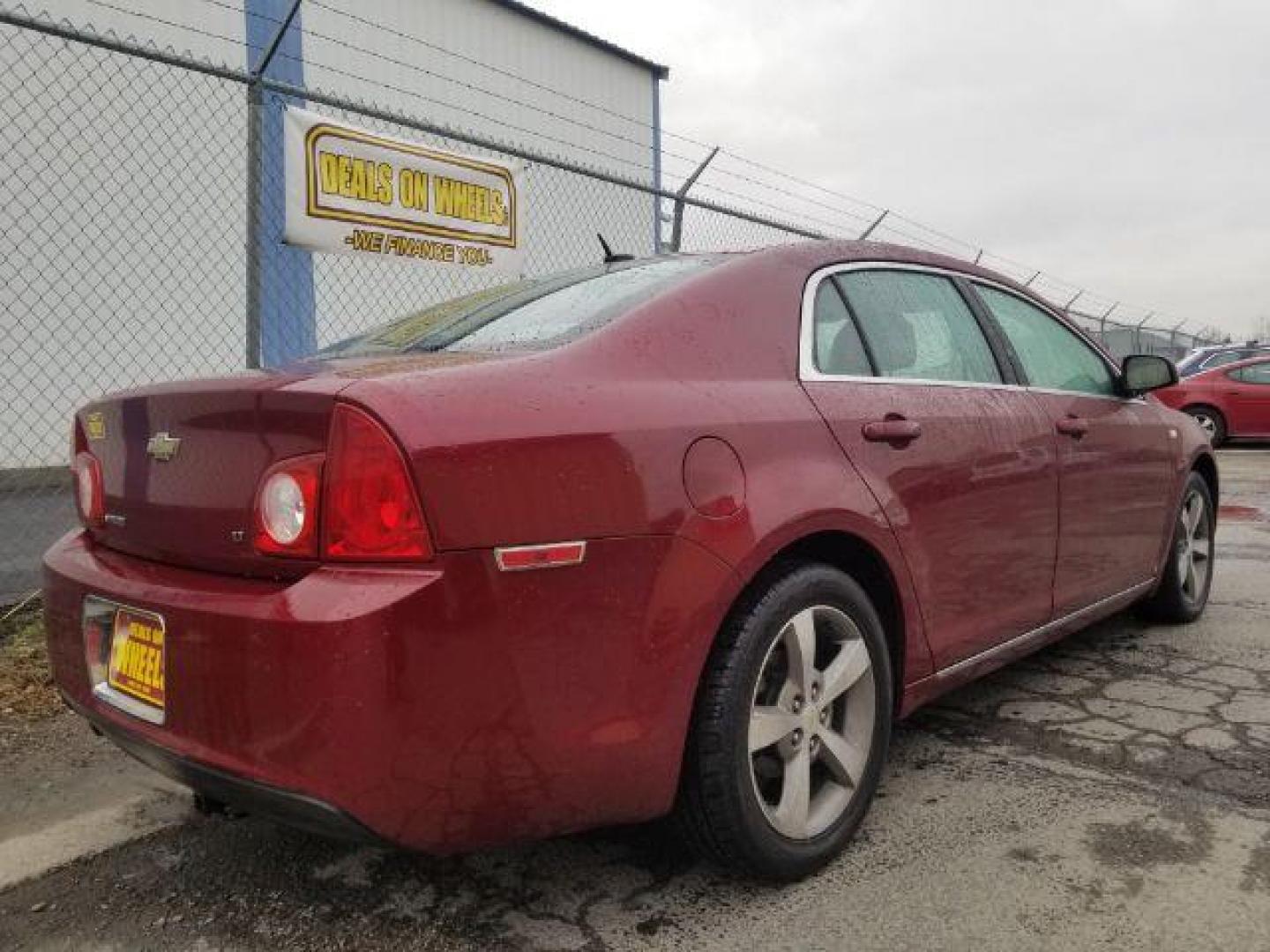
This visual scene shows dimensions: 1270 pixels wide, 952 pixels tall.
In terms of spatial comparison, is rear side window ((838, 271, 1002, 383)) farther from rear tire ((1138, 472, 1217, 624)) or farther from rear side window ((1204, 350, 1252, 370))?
rear side window ((1204, 350, 1252, 370))

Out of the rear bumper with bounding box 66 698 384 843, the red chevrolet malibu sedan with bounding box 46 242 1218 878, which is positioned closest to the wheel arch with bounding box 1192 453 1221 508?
the red chevrolet malibu sedan with bounding box 46 242 1218 878

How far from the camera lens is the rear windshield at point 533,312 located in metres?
2.21

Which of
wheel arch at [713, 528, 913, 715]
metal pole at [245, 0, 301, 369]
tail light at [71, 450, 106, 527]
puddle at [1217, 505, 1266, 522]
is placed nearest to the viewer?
wheel arch at [713, 528, 913, 715]

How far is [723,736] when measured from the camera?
2.00 metres

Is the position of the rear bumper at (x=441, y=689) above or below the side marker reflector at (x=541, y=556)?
below

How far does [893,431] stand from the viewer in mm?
2490

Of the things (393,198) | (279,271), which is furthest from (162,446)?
(279,271)

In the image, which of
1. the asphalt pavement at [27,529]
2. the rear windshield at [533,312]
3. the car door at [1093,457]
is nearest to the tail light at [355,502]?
the rear windshield at [533,312]

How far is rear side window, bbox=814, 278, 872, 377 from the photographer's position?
8.16 ft

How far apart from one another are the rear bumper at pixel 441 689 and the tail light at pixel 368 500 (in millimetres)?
38

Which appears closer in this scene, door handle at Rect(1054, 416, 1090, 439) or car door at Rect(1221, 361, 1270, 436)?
door handle at Rect(1054, 416, 1090, 439)

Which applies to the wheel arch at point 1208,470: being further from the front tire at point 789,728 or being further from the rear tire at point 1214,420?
the rear tire at point 1214,420

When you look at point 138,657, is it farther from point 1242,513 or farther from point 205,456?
point 1242,513

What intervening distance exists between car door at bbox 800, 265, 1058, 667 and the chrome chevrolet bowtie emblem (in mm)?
1353
